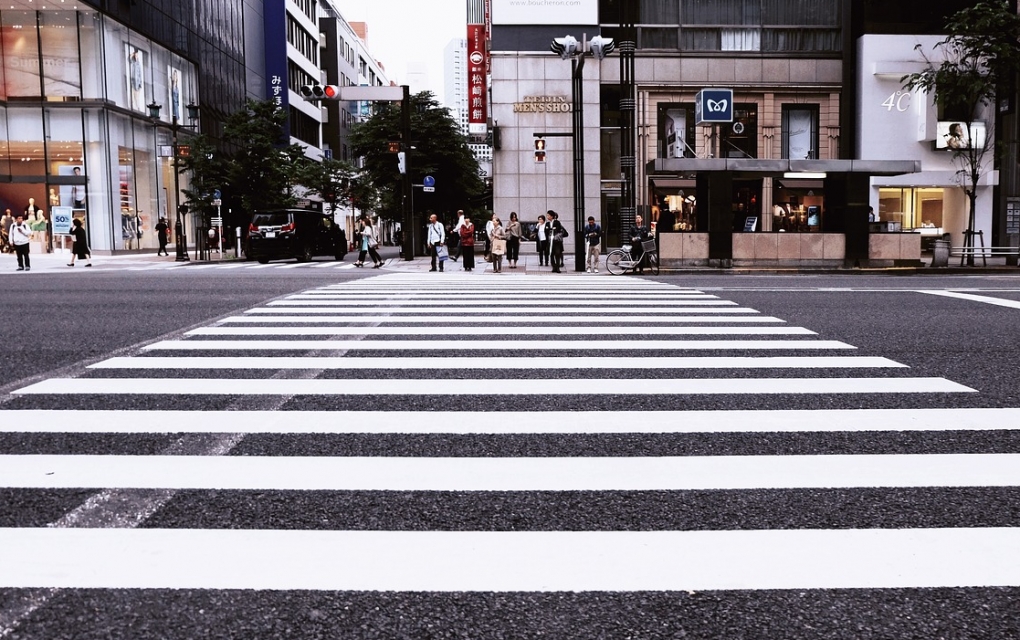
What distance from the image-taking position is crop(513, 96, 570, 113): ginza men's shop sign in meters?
37.8

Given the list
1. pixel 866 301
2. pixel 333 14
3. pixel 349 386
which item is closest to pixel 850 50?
pixel 866 301

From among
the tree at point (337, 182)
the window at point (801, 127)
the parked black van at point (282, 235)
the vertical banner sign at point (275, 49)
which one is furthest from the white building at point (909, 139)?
the vertical banner sign at point (275, 49)

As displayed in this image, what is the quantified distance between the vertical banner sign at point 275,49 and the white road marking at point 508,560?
218 ft

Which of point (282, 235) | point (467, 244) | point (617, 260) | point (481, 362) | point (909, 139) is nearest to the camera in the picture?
point (481, 362)

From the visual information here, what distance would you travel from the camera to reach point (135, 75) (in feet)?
138

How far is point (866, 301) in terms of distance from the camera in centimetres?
1364

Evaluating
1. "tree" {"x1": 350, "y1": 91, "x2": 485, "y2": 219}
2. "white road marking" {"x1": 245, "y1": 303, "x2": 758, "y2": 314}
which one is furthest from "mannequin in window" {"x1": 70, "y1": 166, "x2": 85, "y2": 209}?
"white road marking" {"x1": 245, "y1": 303, "x2": 758, "y2": 314}

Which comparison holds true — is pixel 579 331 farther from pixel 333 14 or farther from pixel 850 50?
pixel 333 14

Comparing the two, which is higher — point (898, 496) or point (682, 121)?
point (682, 121)

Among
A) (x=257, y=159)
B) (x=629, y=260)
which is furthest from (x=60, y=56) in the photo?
(x=629, y=260)

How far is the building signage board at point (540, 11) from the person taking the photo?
123 feet

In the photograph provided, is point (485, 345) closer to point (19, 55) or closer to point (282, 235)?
point (282, 235)

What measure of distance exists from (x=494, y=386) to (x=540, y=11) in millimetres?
34104

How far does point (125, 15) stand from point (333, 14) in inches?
1963
